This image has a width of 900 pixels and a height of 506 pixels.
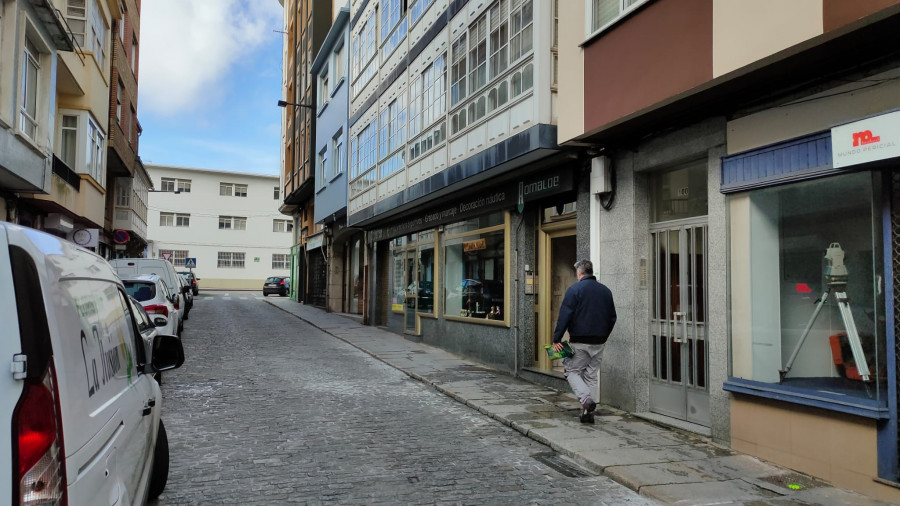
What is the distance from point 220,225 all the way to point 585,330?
55189 millimetres

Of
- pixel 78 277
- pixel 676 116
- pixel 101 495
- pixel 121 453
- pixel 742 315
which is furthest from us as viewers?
pixel 676 116

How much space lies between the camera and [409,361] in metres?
12.9

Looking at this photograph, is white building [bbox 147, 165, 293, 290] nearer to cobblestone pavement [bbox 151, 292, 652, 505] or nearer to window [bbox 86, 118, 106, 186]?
window [bbox 86, 118, 106, 186]

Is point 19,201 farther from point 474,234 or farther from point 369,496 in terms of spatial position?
point 369,496

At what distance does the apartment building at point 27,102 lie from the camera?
472 inches

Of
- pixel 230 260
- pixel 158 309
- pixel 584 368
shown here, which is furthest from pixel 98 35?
pixel 230 260

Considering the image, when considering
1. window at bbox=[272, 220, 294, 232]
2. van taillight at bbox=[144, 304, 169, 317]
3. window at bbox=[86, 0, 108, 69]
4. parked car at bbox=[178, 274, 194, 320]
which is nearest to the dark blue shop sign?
van taillight at bbox=[144, 304, 169, 317]

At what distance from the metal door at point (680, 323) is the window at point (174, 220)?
2177 inches

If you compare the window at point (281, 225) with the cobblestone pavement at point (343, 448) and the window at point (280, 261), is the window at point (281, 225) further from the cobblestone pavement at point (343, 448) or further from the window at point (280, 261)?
the cobblestone pavement at point (343, 448)

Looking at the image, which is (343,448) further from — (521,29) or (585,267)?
(521,29)

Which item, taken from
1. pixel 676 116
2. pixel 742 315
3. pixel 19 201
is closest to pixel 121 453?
pixel 742 315

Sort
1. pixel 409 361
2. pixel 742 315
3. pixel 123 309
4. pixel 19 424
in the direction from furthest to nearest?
pixel 409 361 < pixel 742 315 < pixel 123 309 < pixel 19 424

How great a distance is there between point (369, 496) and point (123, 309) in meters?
2.38

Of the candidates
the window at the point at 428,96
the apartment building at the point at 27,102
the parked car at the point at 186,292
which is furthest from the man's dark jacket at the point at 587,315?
the parked car at the point at 186,292
